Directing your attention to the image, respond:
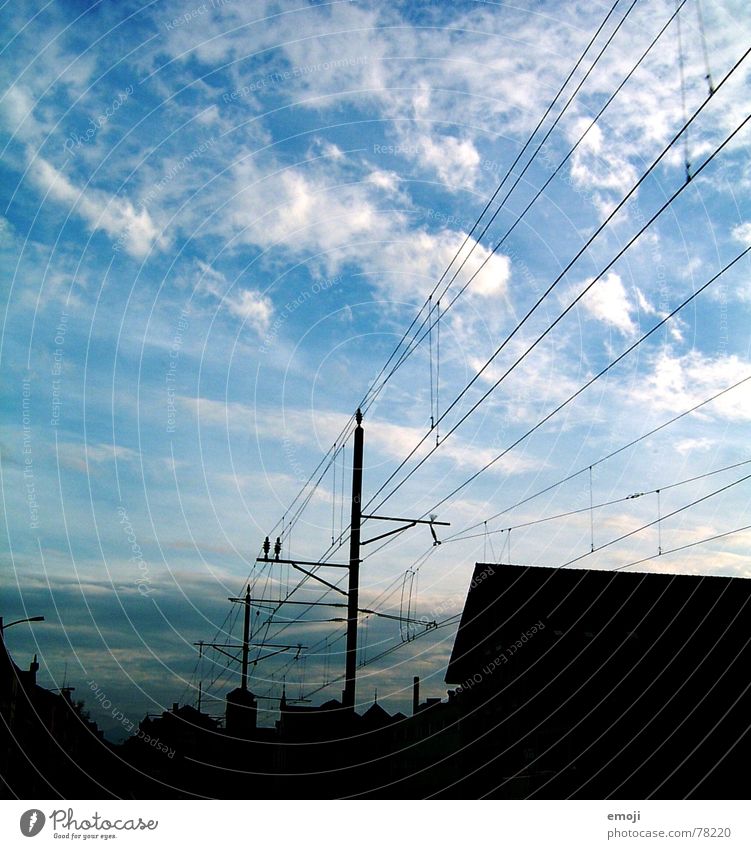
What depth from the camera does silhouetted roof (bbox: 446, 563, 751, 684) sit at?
3494cm

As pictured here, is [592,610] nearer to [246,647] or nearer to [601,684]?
[601,684]

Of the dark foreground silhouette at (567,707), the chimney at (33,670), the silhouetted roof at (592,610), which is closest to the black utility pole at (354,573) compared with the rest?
the dark foreground silhouette at (567,707)

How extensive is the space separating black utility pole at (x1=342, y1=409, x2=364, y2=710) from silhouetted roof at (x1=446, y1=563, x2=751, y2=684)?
16933mm

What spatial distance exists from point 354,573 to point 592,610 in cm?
2161

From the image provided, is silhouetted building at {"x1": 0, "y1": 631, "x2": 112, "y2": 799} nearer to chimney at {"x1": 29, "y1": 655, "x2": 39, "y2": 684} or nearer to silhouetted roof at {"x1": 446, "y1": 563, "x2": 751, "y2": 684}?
chimney at {"x1": 29, "y1": 655, "x2": 39, "y2": 684}

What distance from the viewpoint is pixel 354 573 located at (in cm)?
1883

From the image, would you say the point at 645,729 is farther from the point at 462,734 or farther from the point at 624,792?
the point at 462,734

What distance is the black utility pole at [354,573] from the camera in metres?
17.7

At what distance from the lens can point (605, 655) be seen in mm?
33562
